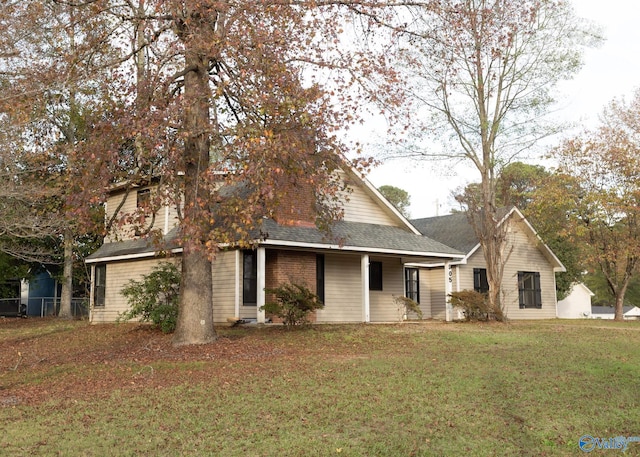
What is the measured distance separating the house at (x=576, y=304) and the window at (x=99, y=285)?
29.5 metres

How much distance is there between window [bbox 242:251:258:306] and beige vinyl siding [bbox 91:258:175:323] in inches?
183

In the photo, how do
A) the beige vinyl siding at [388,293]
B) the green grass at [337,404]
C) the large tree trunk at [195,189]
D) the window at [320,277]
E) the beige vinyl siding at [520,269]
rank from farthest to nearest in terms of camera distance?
the beige vinyl siding at [520,269]
the beige vinyl siding at [388,293]
the window at [320,277]
the large tree trunk at [195,189]
the green grass at [337,404]

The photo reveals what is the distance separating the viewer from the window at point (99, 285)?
24469 millimetres

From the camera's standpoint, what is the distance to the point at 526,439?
6684 millimetres

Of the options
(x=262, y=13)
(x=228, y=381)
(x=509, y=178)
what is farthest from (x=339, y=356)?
(x=509, y=178)

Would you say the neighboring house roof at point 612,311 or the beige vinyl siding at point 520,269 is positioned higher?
the beige vinyl siding at point 520,269

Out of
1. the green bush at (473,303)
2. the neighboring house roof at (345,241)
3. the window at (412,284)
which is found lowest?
the green bush at (473,303)

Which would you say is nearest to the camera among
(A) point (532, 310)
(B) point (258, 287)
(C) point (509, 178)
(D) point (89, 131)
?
(D) point (89, 131)

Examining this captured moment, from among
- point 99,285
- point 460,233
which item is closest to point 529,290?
point 460,233

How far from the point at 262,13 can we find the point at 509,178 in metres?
13.9

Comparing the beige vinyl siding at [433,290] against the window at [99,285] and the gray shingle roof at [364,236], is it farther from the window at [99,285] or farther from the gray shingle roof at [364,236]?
the window at [99,285]

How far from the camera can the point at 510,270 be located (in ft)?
94.6

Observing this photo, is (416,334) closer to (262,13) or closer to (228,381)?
(228,381)

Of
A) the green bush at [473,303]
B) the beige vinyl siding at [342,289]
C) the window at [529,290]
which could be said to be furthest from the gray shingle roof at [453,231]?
the beige vinyl siding at [342,289]
